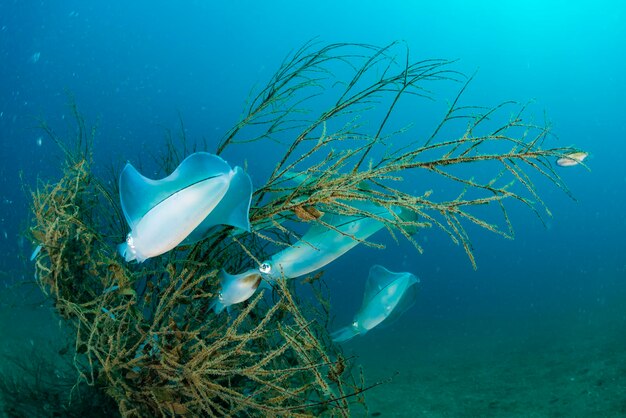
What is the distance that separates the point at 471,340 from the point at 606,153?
125091 millimetres

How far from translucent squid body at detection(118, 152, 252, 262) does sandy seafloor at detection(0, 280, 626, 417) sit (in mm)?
1911

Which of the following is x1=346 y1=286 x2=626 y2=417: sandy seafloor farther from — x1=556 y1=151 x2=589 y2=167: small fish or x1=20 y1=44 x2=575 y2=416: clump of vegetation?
x1=556 y1=151 x2=589 y2=167: small fish

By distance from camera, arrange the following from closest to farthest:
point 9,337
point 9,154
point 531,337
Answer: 1. point 9,337
2. point 531,337
3. point 9,154

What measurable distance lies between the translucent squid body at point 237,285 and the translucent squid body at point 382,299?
1160 millimetres

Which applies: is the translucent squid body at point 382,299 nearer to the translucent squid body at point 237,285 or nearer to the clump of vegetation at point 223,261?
the clump of vegetation at point 223,261

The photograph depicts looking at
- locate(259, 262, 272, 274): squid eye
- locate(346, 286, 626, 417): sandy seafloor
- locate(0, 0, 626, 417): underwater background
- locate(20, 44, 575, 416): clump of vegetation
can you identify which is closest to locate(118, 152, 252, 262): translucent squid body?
locate(20, 44, 575, 416): clump of vegetation

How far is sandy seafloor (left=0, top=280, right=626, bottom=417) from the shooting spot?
26.9 ft

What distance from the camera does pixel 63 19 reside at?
56625 millimetres

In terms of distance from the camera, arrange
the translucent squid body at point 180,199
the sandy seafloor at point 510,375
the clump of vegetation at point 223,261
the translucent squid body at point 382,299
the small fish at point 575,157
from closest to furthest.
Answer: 1. the translucent squid body at point 180,199
2. the clump of vegetation at point 223,261
3. the small fish at point 575,157
4. the translucent squid body at point 382,299
5. the sandy seafloor at point 510,375

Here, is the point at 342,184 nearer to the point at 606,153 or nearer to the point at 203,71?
the point at 203,71

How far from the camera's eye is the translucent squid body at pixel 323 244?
289 cm

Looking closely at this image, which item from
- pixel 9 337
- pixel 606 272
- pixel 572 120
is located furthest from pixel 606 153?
pixel 9 337

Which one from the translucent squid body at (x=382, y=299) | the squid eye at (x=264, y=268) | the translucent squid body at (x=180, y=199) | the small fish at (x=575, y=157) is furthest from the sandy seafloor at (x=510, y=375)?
the small fish at (x=575, y=157)

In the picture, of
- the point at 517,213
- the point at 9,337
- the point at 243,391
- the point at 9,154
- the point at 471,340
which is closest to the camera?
the point at 243,391
